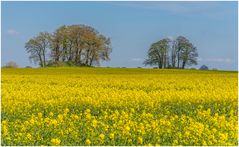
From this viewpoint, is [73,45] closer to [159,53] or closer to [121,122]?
[159,53]

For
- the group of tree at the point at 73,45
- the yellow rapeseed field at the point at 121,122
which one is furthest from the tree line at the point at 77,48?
the yellow rapeseed field at the point at 121,122

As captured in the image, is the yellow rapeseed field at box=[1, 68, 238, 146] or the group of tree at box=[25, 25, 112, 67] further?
the group of tree at box=[25, 25, 112, 67]

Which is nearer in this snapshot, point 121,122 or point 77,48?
point 121,122

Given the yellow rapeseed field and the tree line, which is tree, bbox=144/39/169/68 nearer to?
the tree line

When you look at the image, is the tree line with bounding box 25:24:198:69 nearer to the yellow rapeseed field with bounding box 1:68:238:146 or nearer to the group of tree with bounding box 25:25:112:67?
the group of tree with bounding box 25:25:112:67

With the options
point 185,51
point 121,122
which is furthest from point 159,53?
point 121,122

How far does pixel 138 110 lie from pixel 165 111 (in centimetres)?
71

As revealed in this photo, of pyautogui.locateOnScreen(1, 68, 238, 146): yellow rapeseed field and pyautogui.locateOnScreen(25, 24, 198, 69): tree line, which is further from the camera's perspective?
pyautogui.locateOnScreen(25, 24, 198, 69): tree line

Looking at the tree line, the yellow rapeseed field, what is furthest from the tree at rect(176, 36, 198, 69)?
the yellow rapeseed field

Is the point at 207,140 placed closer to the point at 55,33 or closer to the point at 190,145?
the point at 190,145

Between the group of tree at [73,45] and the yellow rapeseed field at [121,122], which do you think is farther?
the group of tree at [73,45]

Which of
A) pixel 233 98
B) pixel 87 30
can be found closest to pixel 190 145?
pixel 233 98

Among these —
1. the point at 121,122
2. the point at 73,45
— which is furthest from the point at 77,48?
the point at 121,122

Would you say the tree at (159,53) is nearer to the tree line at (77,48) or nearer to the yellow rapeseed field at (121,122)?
the tree line at (77,48)
